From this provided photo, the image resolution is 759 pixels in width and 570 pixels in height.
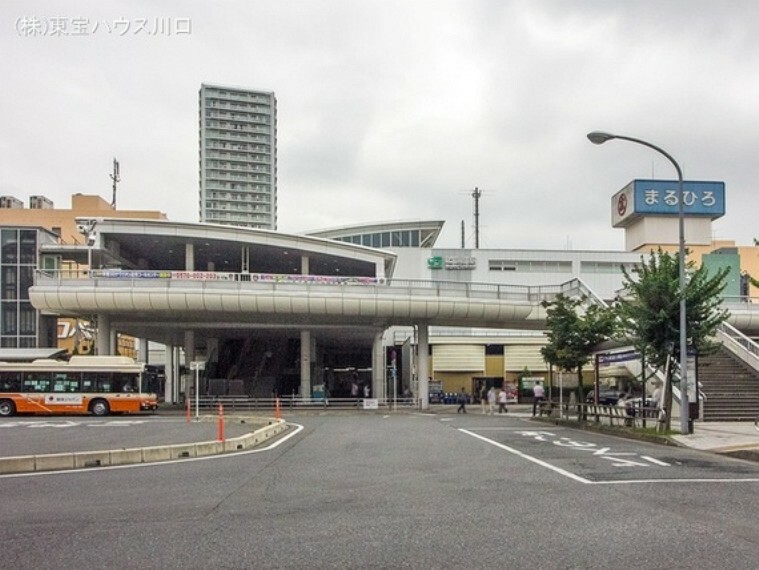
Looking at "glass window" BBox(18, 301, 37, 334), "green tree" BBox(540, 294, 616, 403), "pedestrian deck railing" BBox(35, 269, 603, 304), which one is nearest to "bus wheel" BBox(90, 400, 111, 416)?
"pedestrian deck railing" BBox(35, 269, 603, 304)

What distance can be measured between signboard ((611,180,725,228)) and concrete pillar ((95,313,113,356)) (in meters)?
48.8

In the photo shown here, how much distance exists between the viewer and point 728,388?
1121 inches

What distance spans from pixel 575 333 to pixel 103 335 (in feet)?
92.3

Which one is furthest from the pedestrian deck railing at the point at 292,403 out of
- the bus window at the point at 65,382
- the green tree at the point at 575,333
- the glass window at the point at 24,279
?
the glass window at the point at 24,279

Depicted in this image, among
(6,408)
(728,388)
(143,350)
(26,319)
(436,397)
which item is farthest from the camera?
(143,350)

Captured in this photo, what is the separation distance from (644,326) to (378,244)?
56.2m

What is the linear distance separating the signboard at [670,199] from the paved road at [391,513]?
5868cm

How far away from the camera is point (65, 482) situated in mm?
12359

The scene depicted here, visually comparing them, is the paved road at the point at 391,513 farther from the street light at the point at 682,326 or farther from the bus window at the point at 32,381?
the bus window at the point at 32,381

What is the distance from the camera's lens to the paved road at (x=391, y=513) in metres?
6.98

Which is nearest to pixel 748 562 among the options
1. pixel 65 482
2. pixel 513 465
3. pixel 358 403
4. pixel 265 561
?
pixel 265 561

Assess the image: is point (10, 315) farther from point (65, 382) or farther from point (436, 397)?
point (436, 397)

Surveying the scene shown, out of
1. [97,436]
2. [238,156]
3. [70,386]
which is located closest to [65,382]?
[70,386]

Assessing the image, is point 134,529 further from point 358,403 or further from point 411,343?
point 411,343
